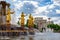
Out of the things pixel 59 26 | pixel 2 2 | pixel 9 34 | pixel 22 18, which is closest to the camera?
pixel 9 34

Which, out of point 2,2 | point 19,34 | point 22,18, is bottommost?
point 19,34

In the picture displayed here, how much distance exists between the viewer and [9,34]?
25312mm

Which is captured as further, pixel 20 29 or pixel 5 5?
pixel 5 5

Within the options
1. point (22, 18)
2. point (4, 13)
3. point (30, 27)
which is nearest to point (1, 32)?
point (22, 18)

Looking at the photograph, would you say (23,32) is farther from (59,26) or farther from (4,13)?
(59,26)

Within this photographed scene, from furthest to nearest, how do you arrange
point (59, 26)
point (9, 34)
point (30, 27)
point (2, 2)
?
1. point (59, 26)
2. point (2, 2)
3. point (30, 27)
4. point (9, 34)

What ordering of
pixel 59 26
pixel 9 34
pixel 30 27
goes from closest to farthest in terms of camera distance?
1. pixel 9 34
2. pixel 30 27
3. pixel 59 26

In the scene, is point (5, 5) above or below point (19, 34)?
above

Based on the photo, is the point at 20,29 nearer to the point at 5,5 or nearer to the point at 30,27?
the point at 30,27

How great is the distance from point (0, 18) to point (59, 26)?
83.3 meters

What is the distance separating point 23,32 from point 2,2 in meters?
6.65

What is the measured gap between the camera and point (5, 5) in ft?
106

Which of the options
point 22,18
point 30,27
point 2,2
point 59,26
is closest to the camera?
point 22,18

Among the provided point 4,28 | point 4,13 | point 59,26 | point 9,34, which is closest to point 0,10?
point 4,13
